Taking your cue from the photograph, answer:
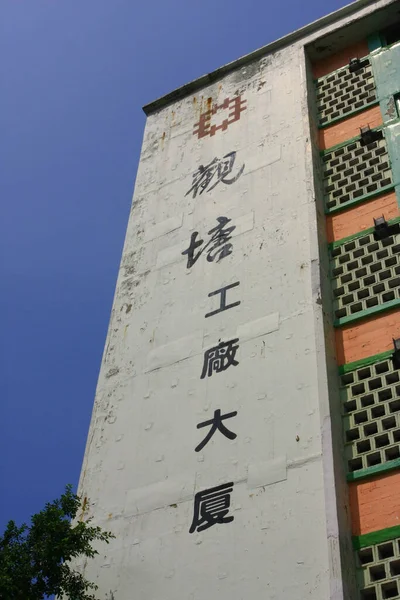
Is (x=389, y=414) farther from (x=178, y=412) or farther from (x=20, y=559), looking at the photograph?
(x=20, y=559)

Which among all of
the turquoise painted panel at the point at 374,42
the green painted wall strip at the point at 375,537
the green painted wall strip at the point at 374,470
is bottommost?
the green painted wall strip at the point at 375,537

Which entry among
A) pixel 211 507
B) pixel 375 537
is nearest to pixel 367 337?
pixel 375 537

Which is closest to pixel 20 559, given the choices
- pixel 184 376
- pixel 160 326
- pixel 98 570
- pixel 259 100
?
pixel 98 570

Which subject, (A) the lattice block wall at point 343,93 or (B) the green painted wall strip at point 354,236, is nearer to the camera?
(B) the green painted wall strip at point 354,236

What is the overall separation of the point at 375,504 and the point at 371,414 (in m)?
1.00

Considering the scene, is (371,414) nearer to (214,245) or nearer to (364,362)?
(364,362)

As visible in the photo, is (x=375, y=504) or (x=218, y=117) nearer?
(x=375, y=504)

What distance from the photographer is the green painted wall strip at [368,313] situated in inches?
360

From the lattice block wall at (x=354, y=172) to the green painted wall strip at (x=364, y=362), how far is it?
2.57 m

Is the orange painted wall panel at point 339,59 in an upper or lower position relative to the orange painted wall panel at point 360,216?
upper

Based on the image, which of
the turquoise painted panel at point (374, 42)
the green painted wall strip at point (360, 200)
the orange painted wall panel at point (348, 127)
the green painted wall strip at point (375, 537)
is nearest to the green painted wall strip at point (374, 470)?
the green painted wall strip at point (375, 537)

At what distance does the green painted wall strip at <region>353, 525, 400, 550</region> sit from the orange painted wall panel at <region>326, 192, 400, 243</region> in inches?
158

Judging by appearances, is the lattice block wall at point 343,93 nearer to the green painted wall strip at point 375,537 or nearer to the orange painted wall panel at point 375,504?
the orange painted wall panel at point 375,504

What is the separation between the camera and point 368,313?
926 centimetres
